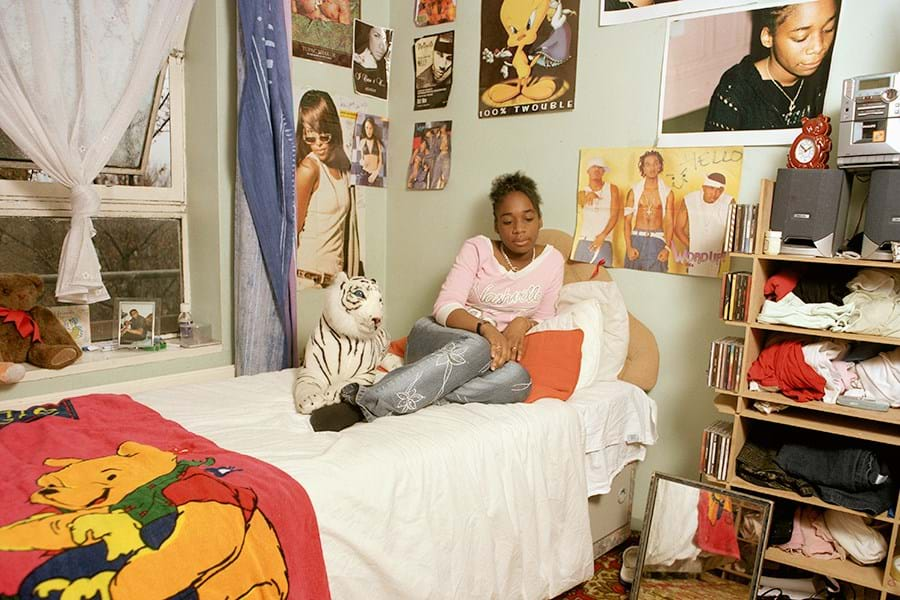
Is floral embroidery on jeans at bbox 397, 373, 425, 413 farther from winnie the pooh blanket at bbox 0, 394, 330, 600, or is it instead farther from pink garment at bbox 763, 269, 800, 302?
pink garment at bbox 763, 269, 800, 302

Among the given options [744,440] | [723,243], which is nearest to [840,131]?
[723,243]

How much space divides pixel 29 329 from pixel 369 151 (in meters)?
1.63

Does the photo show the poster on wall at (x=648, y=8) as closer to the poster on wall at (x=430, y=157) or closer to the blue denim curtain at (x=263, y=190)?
the poster on wall at (x=430, y=157)

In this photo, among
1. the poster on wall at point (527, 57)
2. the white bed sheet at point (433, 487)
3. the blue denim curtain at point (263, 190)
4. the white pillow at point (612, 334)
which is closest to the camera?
the white bed sheet at point (433, 487)

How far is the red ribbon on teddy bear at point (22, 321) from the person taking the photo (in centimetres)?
204

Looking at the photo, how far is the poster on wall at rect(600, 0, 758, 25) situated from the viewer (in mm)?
2168

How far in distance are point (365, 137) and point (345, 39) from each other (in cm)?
44

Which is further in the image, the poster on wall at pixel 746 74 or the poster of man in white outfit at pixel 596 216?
the poster of man in white outfit at pixel 596 216

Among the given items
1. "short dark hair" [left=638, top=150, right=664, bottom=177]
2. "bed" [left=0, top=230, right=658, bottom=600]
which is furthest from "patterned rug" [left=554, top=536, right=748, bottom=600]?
"short dark hair" [left=638, top=150, right=664, bottom=177]

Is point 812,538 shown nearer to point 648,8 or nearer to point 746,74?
point 746,74

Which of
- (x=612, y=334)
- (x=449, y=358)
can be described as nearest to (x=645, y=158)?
(x=612, y=334)

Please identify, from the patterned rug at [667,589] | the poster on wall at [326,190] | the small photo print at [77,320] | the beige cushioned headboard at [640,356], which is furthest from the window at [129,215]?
the patterned rug at [667,589]

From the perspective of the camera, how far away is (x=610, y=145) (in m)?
2.46

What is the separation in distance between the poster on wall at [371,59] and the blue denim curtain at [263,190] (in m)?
0.60
